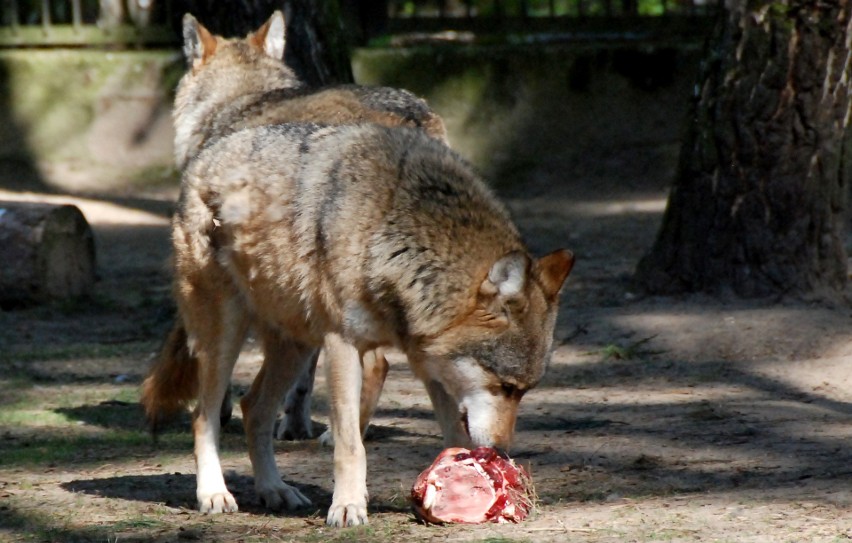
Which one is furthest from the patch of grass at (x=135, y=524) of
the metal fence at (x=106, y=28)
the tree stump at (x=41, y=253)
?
the metal fence at (x=106, y=28)

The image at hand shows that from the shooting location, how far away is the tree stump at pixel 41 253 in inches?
347

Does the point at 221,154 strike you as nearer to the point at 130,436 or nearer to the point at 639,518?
the point at 130,436

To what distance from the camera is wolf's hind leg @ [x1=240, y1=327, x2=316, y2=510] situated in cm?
493

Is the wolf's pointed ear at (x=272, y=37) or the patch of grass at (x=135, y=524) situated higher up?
the wolf's pointed ear at (x=272, y=37)

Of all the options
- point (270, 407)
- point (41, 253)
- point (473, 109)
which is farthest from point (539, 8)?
point (270, 407)

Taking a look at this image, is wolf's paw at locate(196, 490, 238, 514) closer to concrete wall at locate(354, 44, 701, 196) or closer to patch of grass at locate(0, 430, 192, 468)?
patch of grass at locate(0, 430, 192, 468)

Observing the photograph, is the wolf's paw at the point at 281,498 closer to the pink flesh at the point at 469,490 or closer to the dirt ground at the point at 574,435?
the dirt ground at the point at 574,435

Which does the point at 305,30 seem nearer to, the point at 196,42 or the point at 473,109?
the point at 196,42

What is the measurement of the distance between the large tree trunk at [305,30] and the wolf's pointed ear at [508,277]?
4.32 meters

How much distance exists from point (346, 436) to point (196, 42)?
148 inches

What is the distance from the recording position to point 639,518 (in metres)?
4.34

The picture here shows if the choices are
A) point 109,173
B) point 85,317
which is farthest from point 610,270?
point 109,173

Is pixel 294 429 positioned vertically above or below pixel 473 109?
below

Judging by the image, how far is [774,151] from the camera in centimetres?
764
